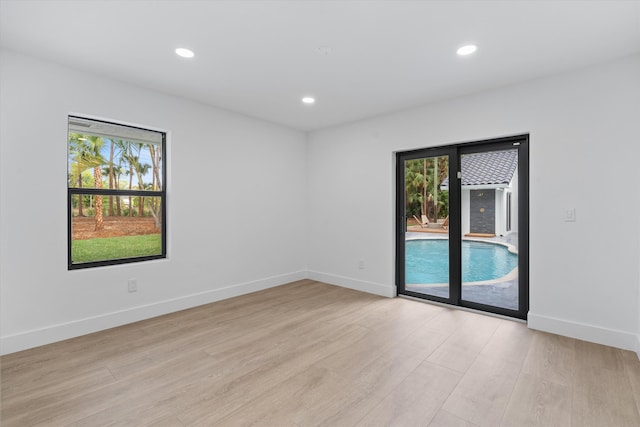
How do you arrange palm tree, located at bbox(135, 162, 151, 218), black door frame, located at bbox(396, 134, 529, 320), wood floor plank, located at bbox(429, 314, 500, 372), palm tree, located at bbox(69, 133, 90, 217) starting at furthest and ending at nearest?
palm tree, located at bbox(135, 162, 151, 218), black door frame, located at bbox(396, 134, 529, 320), palm tree, located at bbox(69, 133, 90, 217), wood floor plank, located at bbox(429, 314, 500, 372)

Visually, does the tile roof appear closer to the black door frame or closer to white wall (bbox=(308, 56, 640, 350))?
the black door frame

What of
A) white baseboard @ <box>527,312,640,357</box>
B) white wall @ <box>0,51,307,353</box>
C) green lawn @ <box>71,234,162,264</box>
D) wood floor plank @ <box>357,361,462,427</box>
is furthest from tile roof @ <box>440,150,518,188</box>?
green lawn @ <box>71,234,162,264</box>

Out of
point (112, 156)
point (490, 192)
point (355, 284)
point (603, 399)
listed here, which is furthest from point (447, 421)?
point (112, 156)

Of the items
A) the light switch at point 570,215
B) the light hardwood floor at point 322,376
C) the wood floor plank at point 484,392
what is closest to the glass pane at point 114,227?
the light hardwood floor at point 322,376

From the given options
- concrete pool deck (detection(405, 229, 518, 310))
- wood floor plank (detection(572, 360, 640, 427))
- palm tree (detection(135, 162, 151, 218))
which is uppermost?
palm tree (detection(135, 162, 151, 218))

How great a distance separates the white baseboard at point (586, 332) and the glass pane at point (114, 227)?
428cm

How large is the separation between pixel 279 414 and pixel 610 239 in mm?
3194

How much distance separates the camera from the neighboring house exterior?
347 cm

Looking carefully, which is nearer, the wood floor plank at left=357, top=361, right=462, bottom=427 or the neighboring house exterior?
the wood floor plank at left=357, top=361, right=462, bottom=427

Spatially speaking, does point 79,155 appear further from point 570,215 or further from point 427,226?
point 570,215

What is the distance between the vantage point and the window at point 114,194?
123 inches

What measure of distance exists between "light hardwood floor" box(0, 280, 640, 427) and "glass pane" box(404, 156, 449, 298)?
0.81 meters

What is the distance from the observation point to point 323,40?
8.11ft

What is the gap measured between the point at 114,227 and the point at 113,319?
3.36 feet
